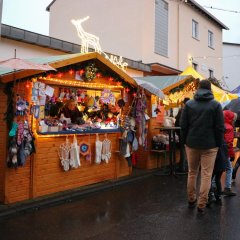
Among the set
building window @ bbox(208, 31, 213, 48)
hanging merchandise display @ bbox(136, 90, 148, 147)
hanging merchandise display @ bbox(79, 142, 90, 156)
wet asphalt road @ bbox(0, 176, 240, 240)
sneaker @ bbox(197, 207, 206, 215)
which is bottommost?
wet asphalt road @ bbox(0, 176, 240, 240)

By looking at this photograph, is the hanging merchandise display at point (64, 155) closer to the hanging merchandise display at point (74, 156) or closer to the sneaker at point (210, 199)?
the hanging merchandise display at point (74, 156)

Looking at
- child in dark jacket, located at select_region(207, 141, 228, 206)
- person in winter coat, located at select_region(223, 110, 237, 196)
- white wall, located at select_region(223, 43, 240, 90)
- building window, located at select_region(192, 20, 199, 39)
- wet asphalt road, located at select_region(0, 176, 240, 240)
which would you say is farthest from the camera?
white wall, located at select_region(223, 43, 240, 90)

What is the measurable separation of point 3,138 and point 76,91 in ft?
7.80

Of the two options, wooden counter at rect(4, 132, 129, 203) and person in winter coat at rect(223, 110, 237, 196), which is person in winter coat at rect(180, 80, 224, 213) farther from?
wooden counter at rect(4, 132, 129, 203)

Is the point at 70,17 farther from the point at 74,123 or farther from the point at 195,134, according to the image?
the point at 195,134

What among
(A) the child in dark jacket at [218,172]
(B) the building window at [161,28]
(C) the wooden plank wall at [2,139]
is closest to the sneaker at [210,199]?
(A) the child in dark jacket at [218,172]

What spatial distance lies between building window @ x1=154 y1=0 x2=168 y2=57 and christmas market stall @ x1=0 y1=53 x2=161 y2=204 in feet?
31.3

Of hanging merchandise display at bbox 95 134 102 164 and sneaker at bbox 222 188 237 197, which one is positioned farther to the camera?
hanging merchandise display at bbox 95 134 102 164

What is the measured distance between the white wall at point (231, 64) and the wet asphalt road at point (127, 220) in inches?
1092

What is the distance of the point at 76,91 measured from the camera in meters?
7.99

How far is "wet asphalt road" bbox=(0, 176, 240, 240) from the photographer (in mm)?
4820

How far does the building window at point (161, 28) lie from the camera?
18.3 metres

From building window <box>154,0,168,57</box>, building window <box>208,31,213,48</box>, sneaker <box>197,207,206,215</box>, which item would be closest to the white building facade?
building window <box>154,0,168,57</box>

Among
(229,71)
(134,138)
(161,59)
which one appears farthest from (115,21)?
(229,71)
